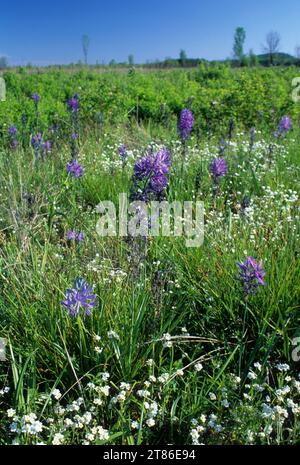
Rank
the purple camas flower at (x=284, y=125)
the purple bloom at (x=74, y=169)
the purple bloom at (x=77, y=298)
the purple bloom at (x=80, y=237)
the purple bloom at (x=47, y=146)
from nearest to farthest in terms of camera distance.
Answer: the purple bloom at (x=77, y=298), the purple bloom at (x=80, y=237), the purple bloom at (x=74, y=169), the purple bloom at (x=47, y=146), the purple camas flower at (x=284, y=125)

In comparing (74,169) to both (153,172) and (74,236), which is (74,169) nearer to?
(74,236)

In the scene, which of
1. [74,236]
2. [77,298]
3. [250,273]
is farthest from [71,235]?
[250,273]

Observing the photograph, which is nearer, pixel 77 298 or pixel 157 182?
pixel 77 298

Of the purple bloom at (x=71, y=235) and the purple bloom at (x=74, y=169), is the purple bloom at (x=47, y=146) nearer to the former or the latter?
the purple bloom at (x=74, y=169)

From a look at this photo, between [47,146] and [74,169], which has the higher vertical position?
[47,146]

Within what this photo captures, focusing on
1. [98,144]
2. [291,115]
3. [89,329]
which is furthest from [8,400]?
[291,115]

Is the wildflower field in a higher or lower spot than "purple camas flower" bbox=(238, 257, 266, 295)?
lower

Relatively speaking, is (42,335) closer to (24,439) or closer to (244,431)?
(24,439)

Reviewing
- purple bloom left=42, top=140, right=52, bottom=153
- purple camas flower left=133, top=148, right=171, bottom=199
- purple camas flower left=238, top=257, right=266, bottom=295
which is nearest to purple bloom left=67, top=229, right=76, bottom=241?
purple camas flower left=133, top=148, right=171, bottom=199

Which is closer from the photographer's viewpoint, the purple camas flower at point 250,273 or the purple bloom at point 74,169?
the purple camas flower at point 250,273

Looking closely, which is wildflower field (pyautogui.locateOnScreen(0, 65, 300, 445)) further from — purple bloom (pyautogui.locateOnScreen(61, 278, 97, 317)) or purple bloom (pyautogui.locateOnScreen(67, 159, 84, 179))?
purple bloom (pyautogui.locateOnScreen(67, 159, 84, 179))

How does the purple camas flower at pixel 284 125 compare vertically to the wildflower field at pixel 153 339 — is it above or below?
above

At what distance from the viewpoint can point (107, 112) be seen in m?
9.91

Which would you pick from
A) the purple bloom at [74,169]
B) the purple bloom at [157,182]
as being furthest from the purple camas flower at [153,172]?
the purple bloom at [74,169]
